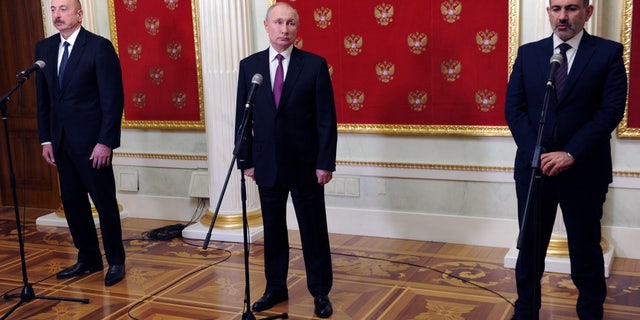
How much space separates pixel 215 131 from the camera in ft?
17.5

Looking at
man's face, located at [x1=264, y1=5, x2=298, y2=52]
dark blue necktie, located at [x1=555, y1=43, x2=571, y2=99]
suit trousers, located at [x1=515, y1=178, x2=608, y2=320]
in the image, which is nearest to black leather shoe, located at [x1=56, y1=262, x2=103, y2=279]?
man's face, located at [x1=264, y1=5, x2=298, y2=52]

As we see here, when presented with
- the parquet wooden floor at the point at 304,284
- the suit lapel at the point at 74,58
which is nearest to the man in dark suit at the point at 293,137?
the parquet wooden floor at the point at 304,284

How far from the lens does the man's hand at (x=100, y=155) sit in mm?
4227

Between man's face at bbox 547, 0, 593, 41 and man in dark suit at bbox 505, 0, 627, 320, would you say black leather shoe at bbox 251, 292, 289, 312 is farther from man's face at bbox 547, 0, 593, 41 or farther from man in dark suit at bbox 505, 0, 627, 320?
man's face at bbox 547, 0, 593, 41

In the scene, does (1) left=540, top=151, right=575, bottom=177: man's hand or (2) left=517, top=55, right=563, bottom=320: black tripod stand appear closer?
(2) left=517, top=55, right=563, bottom=320: black tripod stand

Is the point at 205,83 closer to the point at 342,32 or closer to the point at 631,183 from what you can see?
the point at 342,32

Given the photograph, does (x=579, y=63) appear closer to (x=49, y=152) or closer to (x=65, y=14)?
(x=65, y=14)

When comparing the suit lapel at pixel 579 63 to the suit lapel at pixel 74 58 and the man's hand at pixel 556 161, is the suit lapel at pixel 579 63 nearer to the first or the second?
the man's hand at pixel 556 161

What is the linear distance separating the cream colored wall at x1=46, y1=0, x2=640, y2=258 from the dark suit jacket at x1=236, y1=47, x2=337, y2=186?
155 centimetres

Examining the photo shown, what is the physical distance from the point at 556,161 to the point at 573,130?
0.59ft

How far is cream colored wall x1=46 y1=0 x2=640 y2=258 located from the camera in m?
4.51

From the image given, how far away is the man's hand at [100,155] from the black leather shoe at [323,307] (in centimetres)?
153

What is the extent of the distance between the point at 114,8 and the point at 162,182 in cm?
151

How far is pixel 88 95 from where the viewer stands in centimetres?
429
